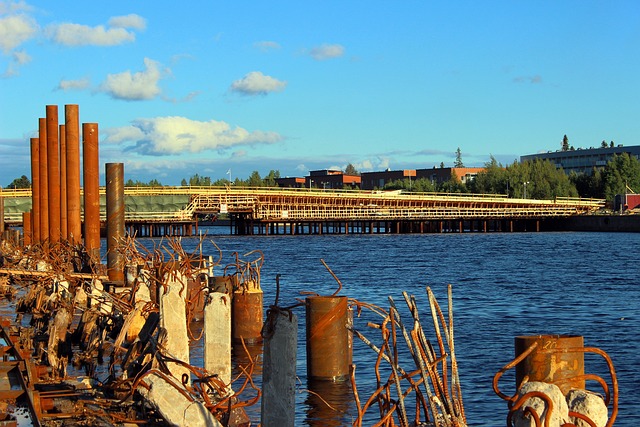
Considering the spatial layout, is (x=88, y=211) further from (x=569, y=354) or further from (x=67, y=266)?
(x=569, y=354)

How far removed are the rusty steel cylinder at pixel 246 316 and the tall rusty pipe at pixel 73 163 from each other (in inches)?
403

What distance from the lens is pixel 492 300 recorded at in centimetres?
3259

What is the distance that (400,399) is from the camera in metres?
7.74

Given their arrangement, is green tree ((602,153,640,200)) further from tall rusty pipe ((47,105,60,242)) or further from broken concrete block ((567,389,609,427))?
broken concrete block ((567,389,609,427))

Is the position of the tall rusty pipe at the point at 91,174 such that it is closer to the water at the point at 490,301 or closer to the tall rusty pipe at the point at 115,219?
the tall rusty pipe at the point at 115,219

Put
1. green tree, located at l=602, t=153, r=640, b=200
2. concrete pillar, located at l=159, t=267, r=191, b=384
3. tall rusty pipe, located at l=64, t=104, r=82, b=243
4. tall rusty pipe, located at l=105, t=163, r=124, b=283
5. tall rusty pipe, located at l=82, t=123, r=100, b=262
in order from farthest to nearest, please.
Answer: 1. green tree, located at l=602, t=153, r=640, b=200
2. tall rusty pipe, located at l=64, t=104, r=82, b=243
3. tall rusty pipe, located at l=82, t=123, r=100, b=262
4. tall rusty pipe, located at l=105, t=163, r=124, b=283
5. concrete pillar, located at l=159, t=267, r=191, b=384

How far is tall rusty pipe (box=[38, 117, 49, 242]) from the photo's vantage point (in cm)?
3803

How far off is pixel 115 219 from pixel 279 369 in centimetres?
1579

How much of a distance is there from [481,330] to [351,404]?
10.2m

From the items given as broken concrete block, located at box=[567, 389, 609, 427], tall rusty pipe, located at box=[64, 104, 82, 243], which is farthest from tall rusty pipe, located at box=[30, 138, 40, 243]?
broken concrete block, located at box=[567, 389, 609, 427]

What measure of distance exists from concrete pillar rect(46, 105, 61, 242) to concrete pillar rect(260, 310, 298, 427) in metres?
26.7

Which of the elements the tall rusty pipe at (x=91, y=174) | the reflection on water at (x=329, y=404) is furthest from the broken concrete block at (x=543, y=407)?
the tall rusty pipe at (x=91, y=174)

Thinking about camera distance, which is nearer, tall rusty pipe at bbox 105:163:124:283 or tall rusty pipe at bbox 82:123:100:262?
tall rusty pipe at bbox 105:163:124:283

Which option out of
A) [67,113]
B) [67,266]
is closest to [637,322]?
[67,266]
